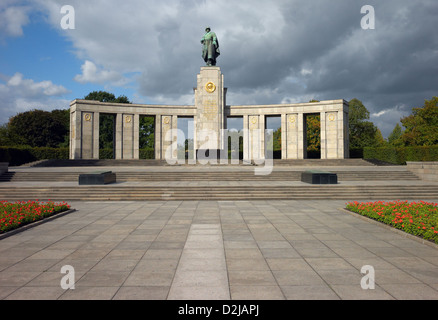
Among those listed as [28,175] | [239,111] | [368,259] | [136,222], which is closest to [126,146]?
[239,111]

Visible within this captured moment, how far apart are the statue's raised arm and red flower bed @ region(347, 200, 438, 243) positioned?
122 ft

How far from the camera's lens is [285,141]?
165 ft

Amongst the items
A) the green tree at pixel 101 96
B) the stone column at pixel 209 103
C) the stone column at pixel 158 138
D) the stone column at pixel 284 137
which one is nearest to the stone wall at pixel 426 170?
the stone column at pixel 284 137

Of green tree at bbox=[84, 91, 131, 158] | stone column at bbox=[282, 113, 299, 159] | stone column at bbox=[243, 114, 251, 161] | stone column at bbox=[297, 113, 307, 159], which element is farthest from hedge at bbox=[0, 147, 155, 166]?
stone column at bbox=[297, 113, 307, 159]

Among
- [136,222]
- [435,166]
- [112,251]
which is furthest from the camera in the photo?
[435,166]

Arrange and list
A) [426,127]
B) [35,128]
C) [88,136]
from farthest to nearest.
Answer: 1. [35,128]
2. [426,127]
3. [88,136]

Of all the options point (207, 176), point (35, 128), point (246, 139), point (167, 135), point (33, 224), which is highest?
point (35, 128)

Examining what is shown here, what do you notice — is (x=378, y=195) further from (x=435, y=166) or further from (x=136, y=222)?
(x=136, y=222)

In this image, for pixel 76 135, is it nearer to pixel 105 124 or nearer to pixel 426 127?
pixel 105 124

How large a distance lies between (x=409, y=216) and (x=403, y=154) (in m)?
39.4

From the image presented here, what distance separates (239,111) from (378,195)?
35.2 meters

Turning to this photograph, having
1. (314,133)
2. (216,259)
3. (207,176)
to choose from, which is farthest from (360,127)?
(216,259)

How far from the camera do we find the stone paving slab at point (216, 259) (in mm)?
5227

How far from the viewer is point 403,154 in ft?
140
